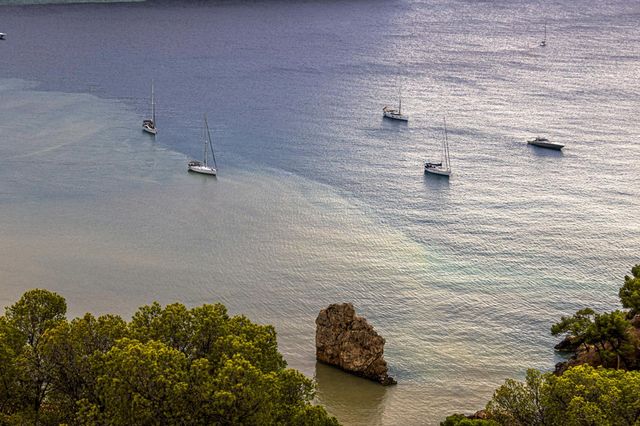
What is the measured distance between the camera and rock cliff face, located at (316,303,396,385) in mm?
56906

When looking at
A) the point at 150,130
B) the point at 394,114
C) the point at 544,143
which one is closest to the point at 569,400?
the point at 544,143

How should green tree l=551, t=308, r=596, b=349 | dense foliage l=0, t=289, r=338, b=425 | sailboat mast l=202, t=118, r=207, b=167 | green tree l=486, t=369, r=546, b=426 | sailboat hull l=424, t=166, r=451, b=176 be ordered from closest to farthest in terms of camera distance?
dense foliage l=0, t=289, r=338, b=425
green tree l=486, t=369, r=546, b=426
green tree l=551, t=308, r=596, b=349
sailboat hull l=424, t=166, r=451, b=176
sailboat mast l=202, t=118, r=207, b=167

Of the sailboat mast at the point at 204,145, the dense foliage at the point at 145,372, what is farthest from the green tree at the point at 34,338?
the sailboat mast at the point at 204,145

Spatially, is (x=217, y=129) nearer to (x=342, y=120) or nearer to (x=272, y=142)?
(x=272, y=142)

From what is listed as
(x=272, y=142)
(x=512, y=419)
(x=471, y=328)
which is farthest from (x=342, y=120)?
(x=512, y=419)

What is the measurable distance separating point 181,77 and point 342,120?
29600mm

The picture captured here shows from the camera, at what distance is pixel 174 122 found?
366ft

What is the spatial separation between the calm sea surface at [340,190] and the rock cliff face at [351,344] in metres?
0.98

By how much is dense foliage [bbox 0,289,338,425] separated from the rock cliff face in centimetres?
1427

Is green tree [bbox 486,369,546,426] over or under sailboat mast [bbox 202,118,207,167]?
under

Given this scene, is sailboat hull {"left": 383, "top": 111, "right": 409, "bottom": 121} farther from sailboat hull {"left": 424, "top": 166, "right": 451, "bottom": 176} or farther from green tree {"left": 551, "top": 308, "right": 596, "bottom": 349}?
green tree {"left": 551, "top": 308, "right": 596, "bottom": 349}

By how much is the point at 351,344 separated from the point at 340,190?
35739 millimetres

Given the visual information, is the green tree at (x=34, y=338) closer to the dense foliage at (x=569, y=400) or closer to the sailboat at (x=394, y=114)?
the dense foliage at (x=569, y=400)

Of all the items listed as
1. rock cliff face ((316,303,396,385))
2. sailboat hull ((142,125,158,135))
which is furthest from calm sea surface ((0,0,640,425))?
sailboat hull ((142,125,158,135))
